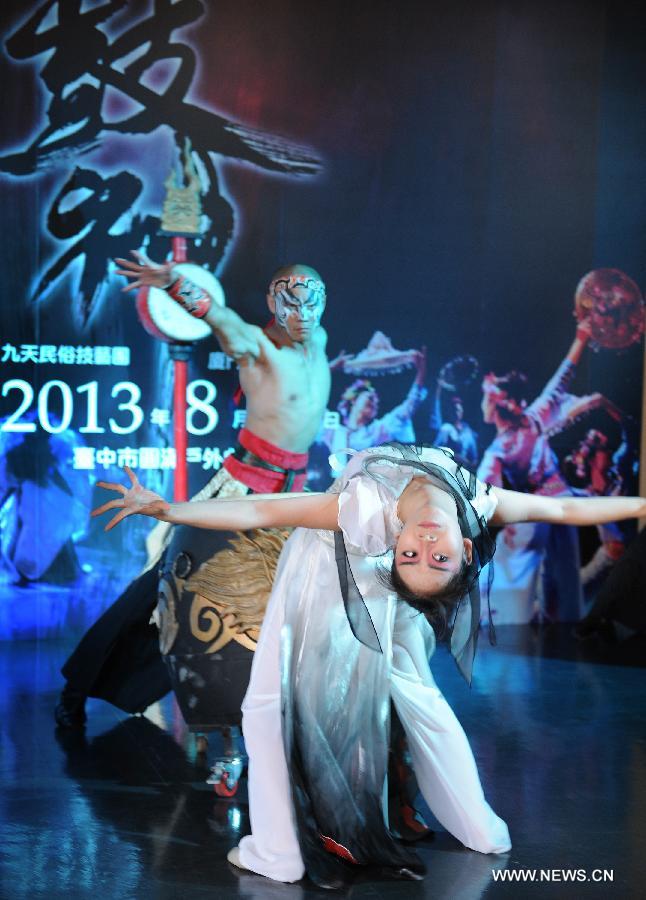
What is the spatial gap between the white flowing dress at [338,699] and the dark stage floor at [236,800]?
105 mm

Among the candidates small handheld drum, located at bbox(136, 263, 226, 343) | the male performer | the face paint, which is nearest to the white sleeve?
the male performer

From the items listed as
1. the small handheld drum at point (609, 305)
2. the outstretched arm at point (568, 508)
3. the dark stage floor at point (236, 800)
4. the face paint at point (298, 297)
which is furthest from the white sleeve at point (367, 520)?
the small handheld drum at point (609, 305)

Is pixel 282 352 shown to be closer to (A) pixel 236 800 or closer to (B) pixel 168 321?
(B) pixel 168 321

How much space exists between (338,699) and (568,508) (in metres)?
0.67

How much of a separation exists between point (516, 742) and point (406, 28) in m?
3.73

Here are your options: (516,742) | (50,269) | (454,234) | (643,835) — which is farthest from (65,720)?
(454,234)

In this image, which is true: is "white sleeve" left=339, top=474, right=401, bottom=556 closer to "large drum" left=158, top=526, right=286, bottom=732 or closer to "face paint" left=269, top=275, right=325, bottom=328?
"large drum" left=158, top=526, right=286, bottom=732

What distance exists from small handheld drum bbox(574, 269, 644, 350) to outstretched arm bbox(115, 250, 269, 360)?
117 inches

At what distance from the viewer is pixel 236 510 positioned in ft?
8.09

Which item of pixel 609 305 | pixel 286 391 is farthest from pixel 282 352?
pixel 609 305

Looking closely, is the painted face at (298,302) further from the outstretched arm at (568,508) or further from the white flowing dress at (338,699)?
the outstretched arm at (568,508)

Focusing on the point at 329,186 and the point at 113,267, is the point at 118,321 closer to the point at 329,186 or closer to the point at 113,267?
the point at 113,267

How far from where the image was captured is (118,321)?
219 inches

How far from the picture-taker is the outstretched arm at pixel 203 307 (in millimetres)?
3631
